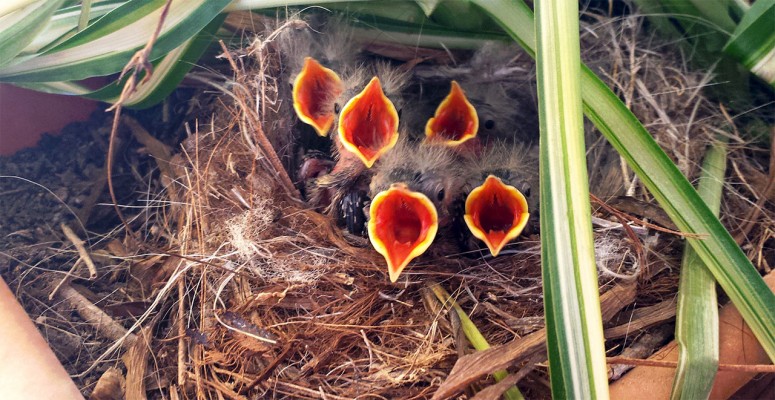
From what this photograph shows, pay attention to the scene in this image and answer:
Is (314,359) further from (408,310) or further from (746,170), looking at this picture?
(746,170)

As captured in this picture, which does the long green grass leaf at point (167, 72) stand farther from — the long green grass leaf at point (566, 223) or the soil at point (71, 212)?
the long green grass leaf at point (566, 223)

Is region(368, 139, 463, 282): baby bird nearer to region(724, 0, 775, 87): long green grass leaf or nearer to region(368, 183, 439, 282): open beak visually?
region(368, 183, 439, 282): open beak

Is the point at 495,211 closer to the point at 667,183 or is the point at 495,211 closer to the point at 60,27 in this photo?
the point at 667,183

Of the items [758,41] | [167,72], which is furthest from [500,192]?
[167,72]

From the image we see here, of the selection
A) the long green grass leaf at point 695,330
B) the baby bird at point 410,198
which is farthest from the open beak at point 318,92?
the long green grass leaf at point 695,330

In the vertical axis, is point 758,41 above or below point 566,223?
above

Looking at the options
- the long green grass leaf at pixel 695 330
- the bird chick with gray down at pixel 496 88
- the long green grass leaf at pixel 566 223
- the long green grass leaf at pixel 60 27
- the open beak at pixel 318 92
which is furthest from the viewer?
the bird chick with gray down at pixel 496 88
